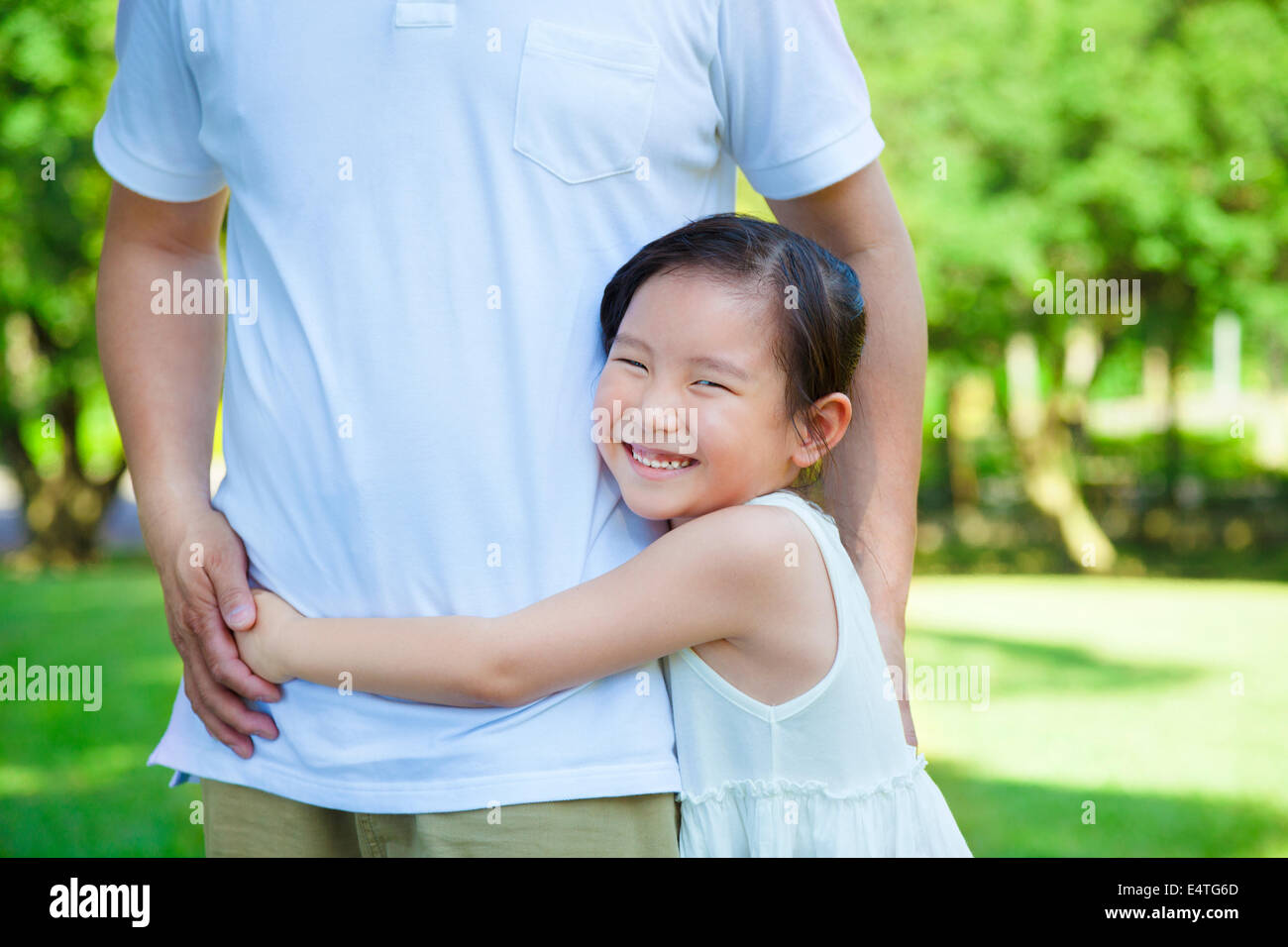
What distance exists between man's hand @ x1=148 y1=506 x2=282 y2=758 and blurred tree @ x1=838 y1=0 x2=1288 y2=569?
10663mm

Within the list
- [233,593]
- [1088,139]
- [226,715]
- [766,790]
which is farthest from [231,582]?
[1088,139]

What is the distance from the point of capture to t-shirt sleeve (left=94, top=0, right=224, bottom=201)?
153 cm

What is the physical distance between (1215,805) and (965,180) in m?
8.26

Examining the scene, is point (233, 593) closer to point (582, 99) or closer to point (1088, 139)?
point (582, 99)

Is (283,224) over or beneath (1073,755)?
over

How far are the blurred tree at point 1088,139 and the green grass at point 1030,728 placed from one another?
354 cm

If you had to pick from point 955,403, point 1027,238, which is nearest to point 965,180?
point 1027,238

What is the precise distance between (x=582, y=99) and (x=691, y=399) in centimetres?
36

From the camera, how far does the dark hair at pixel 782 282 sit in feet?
4.63

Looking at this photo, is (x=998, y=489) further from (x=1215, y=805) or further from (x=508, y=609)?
(x=508, y=609)

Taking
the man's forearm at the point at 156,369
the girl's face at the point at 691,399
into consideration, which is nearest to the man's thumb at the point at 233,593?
the man's forearm at the point at 156,369

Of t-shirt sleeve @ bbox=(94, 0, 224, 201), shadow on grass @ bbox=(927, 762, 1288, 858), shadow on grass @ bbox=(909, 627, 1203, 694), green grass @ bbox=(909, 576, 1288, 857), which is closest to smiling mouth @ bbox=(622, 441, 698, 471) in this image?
t-shirt sleeve @ bbox=(94, 0, 224, 201)

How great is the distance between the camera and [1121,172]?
11664 mm
